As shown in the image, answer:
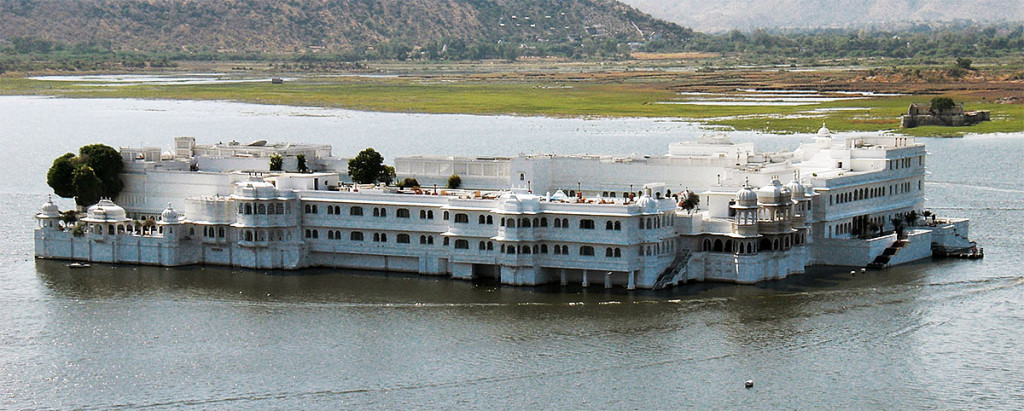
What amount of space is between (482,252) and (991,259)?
22.3 m

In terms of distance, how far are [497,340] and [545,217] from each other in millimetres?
9153

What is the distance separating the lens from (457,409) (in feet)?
159

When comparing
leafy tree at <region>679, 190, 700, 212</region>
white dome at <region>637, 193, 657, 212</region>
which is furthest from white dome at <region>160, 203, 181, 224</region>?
leafy tree at <region>679, 190, 700, 212</region>

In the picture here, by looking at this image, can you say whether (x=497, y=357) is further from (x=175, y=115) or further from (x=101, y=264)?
Answer: (x=175, y=115)

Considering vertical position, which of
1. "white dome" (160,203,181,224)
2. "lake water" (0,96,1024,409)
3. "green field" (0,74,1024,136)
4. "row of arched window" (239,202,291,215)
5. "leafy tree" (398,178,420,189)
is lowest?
"lake water" (0,96,1024,409)

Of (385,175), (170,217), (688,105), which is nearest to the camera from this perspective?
(170,217)

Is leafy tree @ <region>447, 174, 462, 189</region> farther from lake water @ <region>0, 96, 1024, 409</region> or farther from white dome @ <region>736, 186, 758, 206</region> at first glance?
white dome @ <region>736, 186, 758, 206</region>

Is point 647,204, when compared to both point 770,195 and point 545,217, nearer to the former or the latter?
point 545,217

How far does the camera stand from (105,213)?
Answer: 7156 cm

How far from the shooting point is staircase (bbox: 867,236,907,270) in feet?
229

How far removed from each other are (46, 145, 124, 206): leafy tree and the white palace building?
1.06 m

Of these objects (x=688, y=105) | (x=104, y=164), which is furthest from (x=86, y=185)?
(x=688, y=105)

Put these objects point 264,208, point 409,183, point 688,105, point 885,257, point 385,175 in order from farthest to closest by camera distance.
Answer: point 688,105 → point 385,175 → point 409,183 → point 885,257 → point 264,208

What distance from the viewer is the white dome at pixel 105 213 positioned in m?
71.5
